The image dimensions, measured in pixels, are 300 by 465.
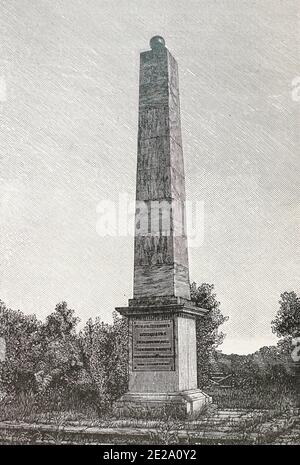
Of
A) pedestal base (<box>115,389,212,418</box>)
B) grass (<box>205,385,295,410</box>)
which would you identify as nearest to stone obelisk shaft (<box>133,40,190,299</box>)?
pedestal base (<box>115,389,212,418</box>)

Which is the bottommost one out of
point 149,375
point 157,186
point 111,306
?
point 149,375

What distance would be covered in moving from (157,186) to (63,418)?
443cm

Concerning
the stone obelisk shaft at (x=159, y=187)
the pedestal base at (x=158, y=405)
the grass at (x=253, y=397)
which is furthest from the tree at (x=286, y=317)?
the pedestal base at (x=158, y=405)

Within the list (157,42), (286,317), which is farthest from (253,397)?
(157,42)

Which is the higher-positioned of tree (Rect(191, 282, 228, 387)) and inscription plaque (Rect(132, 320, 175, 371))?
tree (Rect(191, 282, 228, 387))

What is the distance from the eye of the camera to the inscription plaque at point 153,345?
9328mm

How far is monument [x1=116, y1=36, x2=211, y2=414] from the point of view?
9.30m

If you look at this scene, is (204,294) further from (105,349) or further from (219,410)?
(219,410)

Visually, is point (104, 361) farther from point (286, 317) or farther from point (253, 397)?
point (286, 317)

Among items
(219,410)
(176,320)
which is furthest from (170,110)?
(219,410)

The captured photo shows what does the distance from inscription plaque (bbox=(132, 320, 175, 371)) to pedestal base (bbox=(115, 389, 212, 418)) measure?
1.49ft

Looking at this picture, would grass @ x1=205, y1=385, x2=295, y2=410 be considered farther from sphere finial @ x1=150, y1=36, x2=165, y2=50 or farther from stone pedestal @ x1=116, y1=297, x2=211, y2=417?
sphere finial @ x1=150, y1=36, x2=165, y2=50

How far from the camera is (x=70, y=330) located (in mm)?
17672
